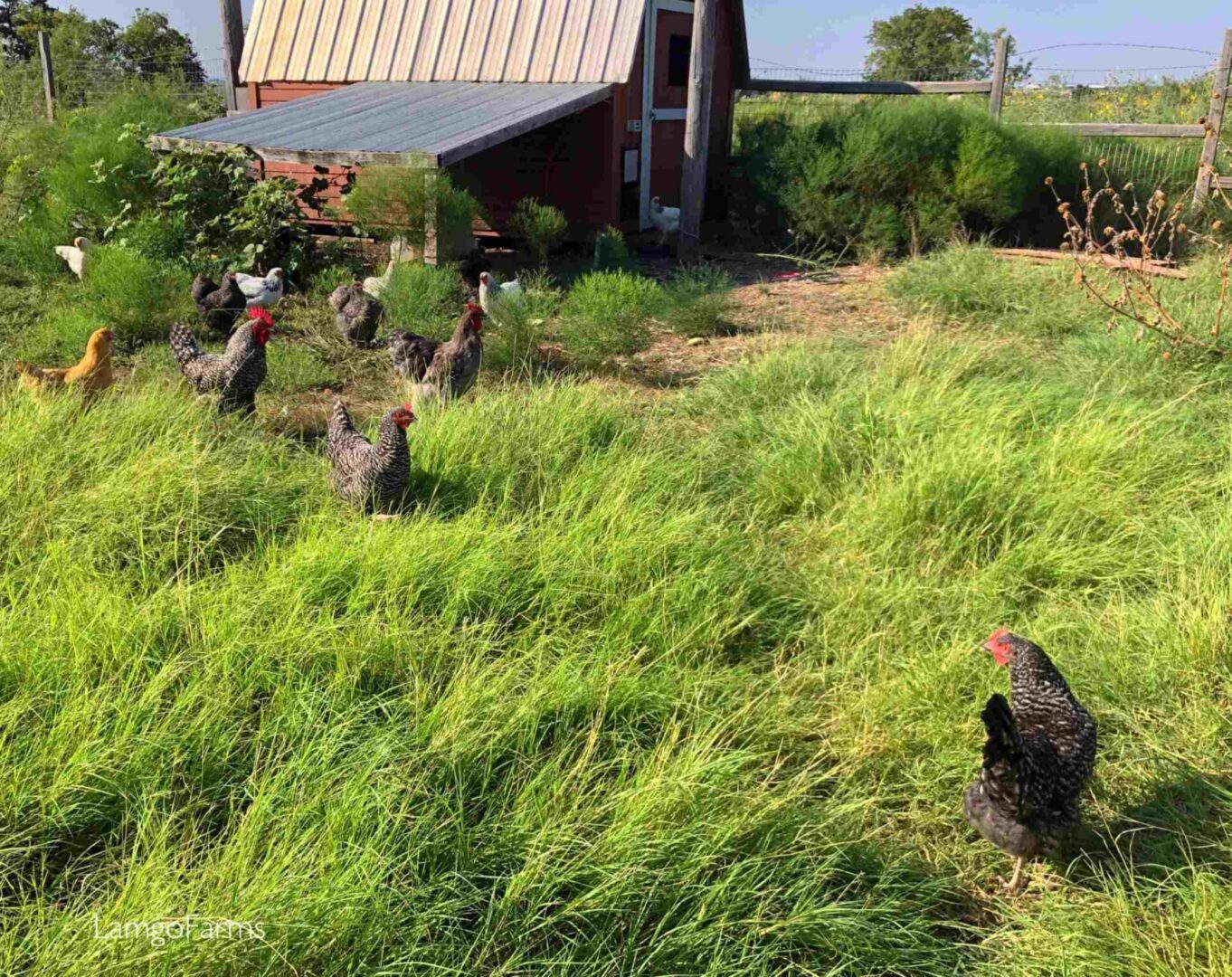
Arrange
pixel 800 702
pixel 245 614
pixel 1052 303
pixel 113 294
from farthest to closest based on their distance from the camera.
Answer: pixel 1052 303 < pixel 113 294 < pixel 800 702 < pixel 245 614

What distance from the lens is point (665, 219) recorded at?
1153cm

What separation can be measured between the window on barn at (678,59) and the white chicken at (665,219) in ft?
6.07

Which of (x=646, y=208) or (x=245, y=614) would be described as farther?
(x=646, y=208)

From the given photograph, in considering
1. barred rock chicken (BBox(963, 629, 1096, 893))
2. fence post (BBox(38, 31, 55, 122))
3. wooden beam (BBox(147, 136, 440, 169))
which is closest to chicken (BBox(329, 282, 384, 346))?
wooden beam (BBox(147, 136, 440, 169))

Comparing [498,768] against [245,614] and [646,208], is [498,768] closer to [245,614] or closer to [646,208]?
[245,614]

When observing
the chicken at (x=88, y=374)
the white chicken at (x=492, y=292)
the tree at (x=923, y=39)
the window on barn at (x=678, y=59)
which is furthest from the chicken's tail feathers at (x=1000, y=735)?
the tree at (x=923, y=39)

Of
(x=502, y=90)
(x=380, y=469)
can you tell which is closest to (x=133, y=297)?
(x=380, y=469)

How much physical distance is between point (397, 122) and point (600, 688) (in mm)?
7751

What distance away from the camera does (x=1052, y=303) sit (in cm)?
764

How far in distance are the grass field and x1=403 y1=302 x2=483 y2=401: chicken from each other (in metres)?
0.64

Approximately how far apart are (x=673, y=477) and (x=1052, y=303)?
Result: 16.0ft

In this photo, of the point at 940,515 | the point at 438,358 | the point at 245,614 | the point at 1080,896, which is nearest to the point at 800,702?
the point at 1080,896

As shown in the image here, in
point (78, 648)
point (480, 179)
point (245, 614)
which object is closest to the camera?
point (78, 648)

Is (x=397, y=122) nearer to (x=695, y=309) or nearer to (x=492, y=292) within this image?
(x=492, y=292)
